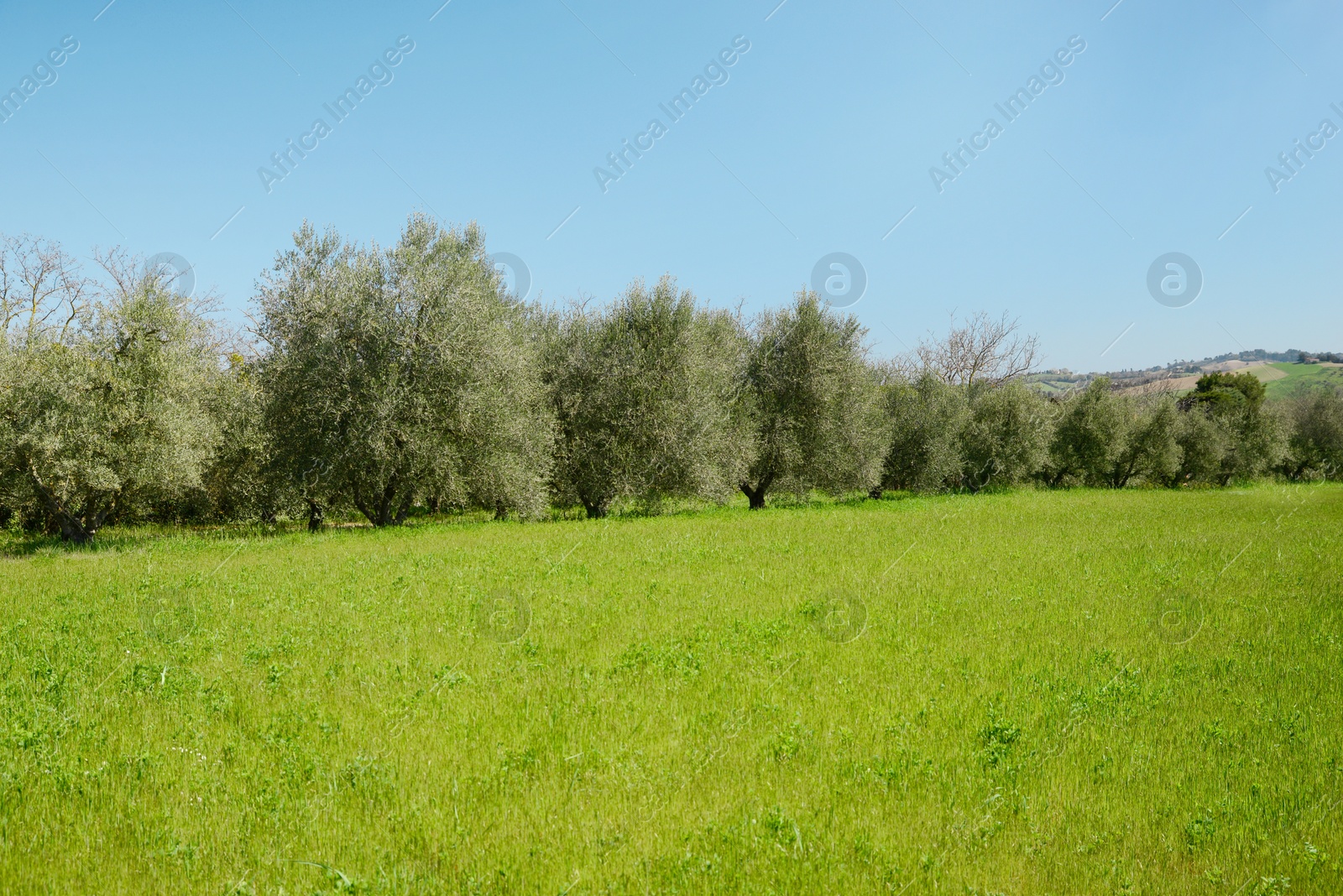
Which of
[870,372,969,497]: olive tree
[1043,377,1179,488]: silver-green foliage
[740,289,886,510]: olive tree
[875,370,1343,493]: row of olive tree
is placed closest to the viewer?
[740,289,886,510]: olive tree

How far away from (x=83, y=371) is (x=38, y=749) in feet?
73.8

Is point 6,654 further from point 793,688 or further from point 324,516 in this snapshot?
point 324,516

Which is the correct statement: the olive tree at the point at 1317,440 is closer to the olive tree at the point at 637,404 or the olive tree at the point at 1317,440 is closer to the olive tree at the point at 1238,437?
the olive tree at the point at 1238,437

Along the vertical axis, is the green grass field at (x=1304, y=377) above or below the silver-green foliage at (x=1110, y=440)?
above

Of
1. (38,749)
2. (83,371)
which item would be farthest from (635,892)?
(83,371)

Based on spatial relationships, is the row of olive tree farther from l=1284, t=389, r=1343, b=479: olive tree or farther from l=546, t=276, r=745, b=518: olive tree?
l=546, t=276, r=745, b=518: olive tree

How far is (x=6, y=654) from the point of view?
10.6 metres

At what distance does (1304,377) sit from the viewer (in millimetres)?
171000

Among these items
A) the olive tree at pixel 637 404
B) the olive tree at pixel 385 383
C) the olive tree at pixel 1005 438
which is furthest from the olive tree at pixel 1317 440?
the olive tree at pixel 385 383

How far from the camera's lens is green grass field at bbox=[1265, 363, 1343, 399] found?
155375 mm

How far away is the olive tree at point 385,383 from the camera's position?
89.2ft

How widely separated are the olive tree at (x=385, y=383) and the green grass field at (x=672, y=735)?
11.9 m

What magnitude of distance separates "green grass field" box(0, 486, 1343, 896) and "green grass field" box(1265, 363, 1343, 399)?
610 feet

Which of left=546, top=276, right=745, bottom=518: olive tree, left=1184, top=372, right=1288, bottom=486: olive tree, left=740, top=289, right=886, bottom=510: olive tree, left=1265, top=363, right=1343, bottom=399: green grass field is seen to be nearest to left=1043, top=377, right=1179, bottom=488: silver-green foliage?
left=1184, top=372, right=1288, bottom=486: olive tree
